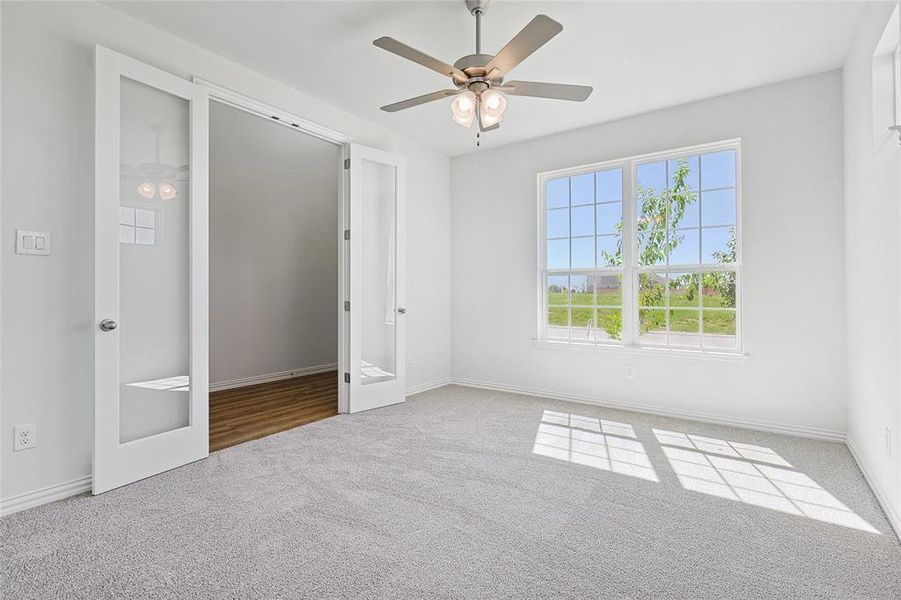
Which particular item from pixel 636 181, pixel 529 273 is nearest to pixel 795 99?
pixel 636 181

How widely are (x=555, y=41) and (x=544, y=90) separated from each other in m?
0.59

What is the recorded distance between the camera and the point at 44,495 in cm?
230

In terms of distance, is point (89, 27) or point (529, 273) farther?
point (529, 273)

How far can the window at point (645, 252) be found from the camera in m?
3.77

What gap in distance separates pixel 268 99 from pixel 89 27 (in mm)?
1112

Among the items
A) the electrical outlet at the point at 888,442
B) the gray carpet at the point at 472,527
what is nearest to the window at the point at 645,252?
the gray carpet at the point at 472,527

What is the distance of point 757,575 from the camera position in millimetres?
1734

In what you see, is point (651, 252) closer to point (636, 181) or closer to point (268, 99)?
point (636, 181)

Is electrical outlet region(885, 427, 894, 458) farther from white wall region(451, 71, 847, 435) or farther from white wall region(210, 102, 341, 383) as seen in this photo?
white wall region(210, 102, 341, 383)

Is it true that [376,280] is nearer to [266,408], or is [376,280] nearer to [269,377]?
[266,408]


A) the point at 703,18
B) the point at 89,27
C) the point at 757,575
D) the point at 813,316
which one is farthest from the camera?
the point at 813,316

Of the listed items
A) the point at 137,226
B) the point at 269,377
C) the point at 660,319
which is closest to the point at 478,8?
the point at 137,226

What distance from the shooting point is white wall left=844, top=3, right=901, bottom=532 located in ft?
6.89

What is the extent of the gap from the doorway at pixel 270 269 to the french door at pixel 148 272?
1.31 m
